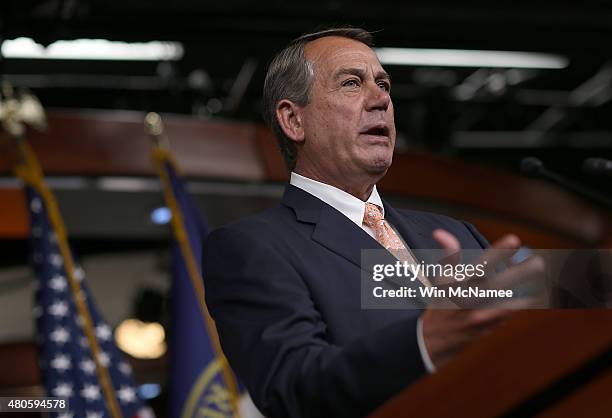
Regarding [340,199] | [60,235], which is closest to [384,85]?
[340,199]

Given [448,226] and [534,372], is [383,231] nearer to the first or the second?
[448,226]

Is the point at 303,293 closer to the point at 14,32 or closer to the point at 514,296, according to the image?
the point at 514,296

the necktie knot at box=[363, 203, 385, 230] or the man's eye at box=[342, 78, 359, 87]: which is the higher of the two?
the man's eye at box=[342, 78, 359, 87]

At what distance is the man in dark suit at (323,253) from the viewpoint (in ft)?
3.07

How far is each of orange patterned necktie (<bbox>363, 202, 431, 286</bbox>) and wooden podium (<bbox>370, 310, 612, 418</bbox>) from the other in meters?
0.38

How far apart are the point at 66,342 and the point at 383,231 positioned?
A: 2.15 metres

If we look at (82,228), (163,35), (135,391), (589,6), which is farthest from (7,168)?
(589,6)

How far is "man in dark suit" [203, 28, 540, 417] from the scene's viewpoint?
0.94 metres

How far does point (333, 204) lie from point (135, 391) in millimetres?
2167

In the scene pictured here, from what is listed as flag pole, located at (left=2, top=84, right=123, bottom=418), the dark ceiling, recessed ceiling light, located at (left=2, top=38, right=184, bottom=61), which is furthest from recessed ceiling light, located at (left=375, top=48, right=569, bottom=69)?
flag pole, located at (left=2, top=84, right=123, bottom=418)

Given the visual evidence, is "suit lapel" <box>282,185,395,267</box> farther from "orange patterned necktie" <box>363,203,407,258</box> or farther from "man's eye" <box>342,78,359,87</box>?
"man's eye" <box>342,78,359,87</box>

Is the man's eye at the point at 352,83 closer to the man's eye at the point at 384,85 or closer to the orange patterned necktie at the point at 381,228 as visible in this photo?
the man's eye at the point at 384,85

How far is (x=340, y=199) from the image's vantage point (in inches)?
50.2

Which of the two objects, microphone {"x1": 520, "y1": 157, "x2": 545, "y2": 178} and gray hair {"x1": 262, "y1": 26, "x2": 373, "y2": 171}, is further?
microphone {"x1": 520, "y1": 157, "x2": 545, "y2": 178}
